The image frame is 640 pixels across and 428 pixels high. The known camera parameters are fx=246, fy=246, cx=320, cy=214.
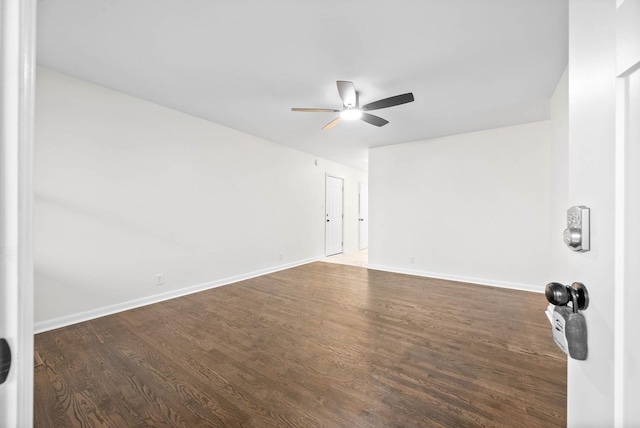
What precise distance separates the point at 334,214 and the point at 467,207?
122 inches

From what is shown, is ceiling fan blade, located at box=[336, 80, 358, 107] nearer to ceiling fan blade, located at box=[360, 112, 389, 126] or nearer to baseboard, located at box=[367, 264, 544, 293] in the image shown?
ceiling fan blade, located at box=[360, 112, 389, 126]

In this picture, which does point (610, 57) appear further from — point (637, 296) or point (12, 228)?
point (12, 228)

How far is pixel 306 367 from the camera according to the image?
1825 mm

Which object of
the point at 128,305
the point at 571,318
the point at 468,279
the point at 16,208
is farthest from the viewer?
the point at 468,279

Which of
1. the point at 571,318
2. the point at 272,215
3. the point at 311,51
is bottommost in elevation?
the point at 571,318

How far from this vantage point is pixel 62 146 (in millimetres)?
2410

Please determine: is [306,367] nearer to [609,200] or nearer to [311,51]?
[609,200]

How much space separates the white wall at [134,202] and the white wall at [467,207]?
2.33m

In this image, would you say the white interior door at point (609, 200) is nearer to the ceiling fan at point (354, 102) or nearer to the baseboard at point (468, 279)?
the ceiling fan at point (354, 102)

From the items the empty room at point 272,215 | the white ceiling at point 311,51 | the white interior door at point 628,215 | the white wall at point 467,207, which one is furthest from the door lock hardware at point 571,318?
the white wall at point 467,207

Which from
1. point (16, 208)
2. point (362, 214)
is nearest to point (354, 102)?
point (16, 208)

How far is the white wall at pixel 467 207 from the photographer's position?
355 centimetres

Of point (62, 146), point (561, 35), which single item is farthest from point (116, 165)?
point (561, 35)

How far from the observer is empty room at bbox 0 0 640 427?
496mm
